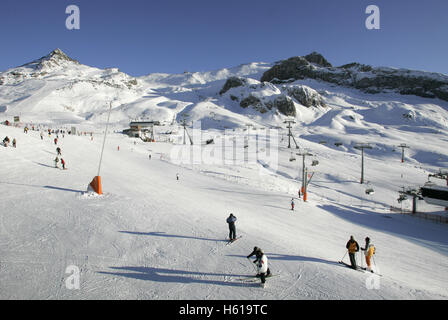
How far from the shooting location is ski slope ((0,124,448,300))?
6473mm

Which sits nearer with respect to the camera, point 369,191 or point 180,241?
point 180,241

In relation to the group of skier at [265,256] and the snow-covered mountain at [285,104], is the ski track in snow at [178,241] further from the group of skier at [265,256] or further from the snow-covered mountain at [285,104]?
the snow-covered mountain at [285,104]

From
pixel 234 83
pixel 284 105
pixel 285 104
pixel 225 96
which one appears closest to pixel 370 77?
pixel 285 104

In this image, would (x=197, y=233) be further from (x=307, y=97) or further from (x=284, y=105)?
(x=307, y=97)

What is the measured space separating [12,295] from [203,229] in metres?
6.35

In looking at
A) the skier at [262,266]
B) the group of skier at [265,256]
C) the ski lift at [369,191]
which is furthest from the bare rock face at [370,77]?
the skier at [262,266]

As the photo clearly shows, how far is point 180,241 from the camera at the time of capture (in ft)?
29.7

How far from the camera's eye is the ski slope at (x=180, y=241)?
21.2ft

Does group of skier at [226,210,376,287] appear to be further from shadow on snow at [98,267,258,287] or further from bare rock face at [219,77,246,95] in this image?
bare rock face at [219,77,246,95]

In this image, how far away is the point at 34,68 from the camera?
185 m

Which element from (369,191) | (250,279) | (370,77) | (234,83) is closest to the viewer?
(250,279)

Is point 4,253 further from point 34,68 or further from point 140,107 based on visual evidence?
point 34,68

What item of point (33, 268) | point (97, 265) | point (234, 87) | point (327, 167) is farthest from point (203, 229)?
point (234, 87)

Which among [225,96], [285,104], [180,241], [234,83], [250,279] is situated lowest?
[250,279]
